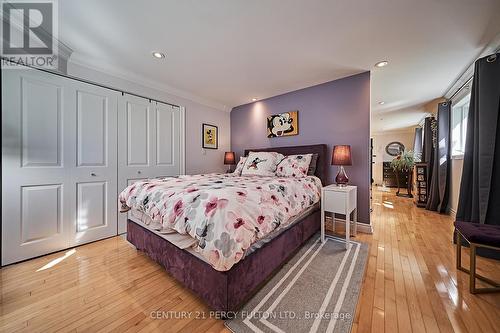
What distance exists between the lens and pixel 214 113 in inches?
153

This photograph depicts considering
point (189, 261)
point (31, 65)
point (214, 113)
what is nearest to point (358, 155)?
point (189, 261)

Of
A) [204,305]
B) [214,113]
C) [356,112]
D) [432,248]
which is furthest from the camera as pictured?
[214,113]

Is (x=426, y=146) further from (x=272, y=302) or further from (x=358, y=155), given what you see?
(x=272, y=302)

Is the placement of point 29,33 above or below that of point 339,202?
above

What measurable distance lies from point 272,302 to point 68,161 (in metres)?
2.65

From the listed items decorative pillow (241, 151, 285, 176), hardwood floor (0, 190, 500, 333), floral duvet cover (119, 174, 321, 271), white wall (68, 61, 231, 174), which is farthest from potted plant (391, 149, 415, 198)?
floral duvet cover (119, 174, 321, 271)

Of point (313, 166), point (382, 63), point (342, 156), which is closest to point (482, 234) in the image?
point (342, 156)

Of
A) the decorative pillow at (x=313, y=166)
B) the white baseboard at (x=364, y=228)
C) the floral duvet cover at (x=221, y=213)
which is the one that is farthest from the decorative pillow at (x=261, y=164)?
the white baseboard at (x=364, y=228)

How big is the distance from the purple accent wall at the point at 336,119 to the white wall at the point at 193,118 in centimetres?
95

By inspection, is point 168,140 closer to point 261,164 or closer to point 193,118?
point 193,118

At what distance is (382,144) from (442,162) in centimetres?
445

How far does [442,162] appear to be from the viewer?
11.0 feet

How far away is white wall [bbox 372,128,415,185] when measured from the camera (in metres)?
6.91

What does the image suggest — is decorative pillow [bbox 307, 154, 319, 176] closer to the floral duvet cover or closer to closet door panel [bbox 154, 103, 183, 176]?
the floral duvet cover
